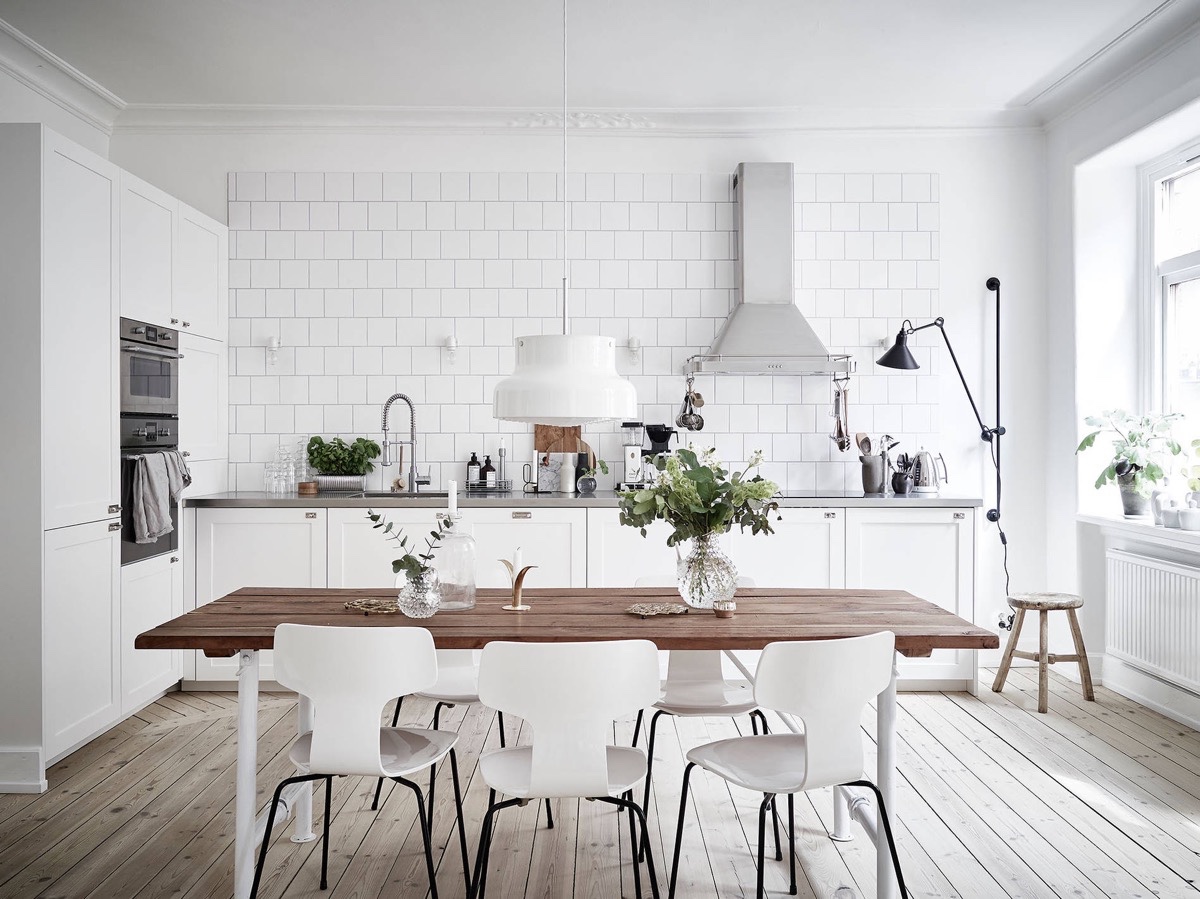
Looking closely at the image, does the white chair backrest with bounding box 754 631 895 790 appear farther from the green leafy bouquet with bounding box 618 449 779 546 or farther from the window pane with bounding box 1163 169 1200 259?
the window pane with bounding box 1163 169 1200 259

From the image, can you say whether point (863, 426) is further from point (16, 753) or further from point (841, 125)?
point (16, 753)

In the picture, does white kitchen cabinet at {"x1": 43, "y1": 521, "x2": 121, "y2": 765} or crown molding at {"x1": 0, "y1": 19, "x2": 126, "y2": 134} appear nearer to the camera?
white kitchen cabinet at {"x1": 43, "y1": 521, "x2": 121, "y2": 765}

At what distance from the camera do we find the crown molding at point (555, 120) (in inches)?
187

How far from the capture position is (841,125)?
485cm

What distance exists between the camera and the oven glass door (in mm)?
3770

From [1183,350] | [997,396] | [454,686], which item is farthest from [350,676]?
[1183,350]

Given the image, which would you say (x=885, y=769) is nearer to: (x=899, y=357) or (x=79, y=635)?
(x=899, y=357)

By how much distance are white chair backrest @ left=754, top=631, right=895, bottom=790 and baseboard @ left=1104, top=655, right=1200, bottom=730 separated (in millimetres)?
2606

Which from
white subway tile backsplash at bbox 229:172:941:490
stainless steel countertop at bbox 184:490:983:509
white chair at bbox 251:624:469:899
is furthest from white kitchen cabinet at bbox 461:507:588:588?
white chair at bbox 251:624:469:899

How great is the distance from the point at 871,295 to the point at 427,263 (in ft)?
8.30

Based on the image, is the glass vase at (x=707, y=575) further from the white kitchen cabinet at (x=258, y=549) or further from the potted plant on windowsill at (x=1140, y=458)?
the potted plant on windowsill at (x=1140, y=458)

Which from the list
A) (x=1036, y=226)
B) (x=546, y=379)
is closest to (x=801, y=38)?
(x=1036, y=226)

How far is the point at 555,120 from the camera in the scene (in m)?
4.85

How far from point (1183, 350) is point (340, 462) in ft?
14.5
